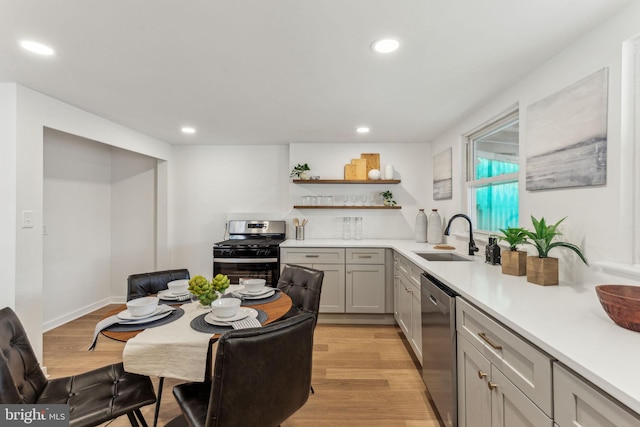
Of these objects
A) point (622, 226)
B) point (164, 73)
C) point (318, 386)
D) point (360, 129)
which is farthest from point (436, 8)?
point (318, 386)

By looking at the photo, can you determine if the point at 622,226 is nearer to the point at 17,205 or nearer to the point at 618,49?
the point at 618,49

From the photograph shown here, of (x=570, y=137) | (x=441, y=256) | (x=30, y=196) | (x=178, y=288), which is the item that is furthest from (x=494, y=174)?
(x=30, y=196)

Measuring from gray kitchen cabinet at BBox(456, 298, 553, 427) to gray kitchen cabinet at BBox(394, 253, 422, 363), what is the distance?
2.59 ft

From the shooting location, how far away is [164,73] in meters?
1.92

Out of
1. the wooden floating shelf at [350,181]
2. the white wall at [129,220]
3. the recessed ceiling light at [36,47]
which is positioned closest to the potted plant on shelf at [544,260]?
the wooden floating shelf at [350,181]

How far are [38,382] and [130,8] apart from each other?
1822 mm

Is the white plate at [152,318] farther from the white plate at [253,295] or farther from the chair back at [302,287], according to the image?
the chair back at [302,287]

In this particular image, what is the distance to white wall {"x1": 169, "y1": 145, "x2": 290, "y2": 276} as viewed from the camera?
412cm

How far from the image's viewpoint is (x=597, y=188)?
1.40m

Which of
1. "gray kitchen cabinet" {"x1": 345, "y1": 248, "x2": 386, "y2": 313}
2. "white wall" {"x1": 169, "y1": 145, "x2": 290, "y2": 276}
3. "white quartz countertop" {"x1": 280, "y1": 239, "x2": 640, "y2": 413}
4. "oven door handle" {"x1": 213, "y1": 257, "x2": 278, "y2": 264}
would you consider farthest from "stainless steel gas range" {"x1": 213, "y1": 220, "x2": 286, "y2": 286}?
"white quartz countertop" {"x1": 280, "y1": 239, "x2": 640, "y2": 413}

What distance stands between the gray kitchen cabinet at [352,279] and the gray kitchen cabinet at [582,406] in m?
2.43

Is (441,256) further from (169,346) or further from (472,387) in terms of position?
(169,346)

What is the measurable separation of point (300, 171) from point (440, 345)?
2.72m

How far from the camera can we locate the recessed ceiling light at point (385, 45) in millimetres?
1530
